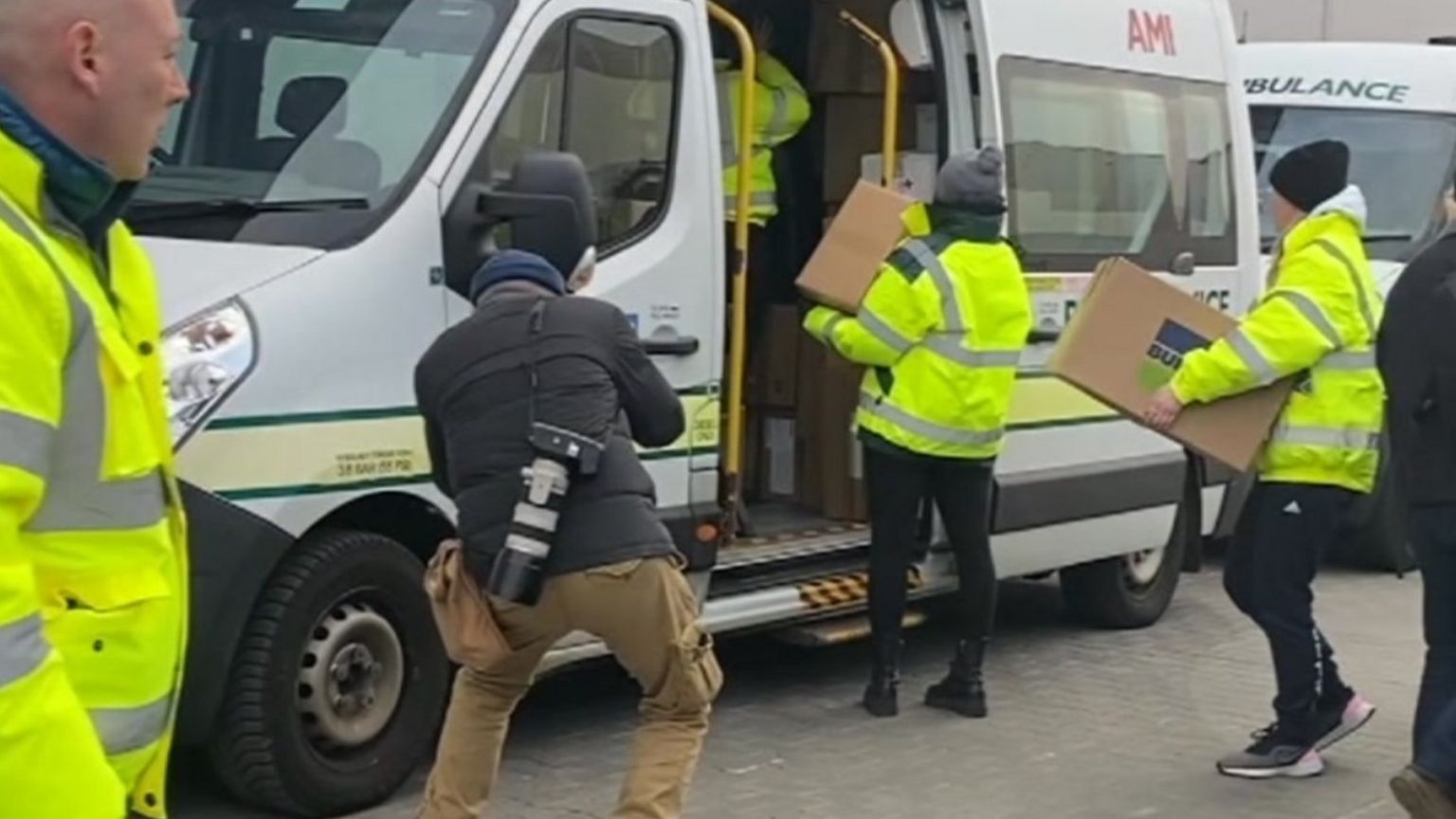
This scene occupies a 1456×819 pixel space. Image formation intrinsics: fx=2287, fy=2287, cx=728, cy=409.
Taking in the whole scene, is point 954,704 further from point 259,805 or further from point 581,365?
point 581,365

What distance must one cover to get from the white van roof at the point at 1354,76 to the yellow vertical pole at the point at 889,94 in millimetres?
4338

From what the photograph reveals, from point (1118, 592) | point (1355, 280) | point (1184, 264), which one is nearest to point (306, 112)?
point (1355, 280)

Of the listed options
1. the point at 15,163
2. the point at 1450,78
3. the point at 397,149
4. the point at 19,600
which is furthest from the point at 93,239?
the point at 1450,78

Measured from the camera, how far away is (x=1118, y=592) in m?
8.73

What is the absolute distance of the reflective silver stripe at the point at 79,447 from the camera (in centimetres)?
223

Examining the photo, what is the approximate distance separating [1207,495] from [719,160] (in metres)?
3.42

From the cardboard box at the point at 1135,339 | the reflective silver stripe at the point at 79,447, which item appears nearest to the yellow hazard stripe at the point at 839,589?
the cardboard box at the point at 1135,339

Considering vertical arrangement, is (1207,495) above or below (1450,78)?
below

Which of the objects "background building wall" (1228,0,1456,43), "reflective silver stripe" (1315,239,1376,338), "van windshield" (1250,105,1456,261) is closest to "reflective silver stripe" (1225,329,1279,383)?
"reflective silver stripe" (1315,239,1376,338)

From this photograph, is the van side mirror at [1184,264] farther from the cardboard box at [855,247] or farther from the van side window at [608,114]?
the van side window at [608,114]

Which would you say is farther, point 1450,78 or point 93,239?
point 1450,78

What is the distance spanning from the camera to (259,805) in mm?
5590

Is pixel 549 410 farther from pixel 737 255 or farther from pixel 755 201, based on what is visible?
pixel 755 201

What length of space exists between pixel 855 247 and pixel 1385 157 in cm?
531
